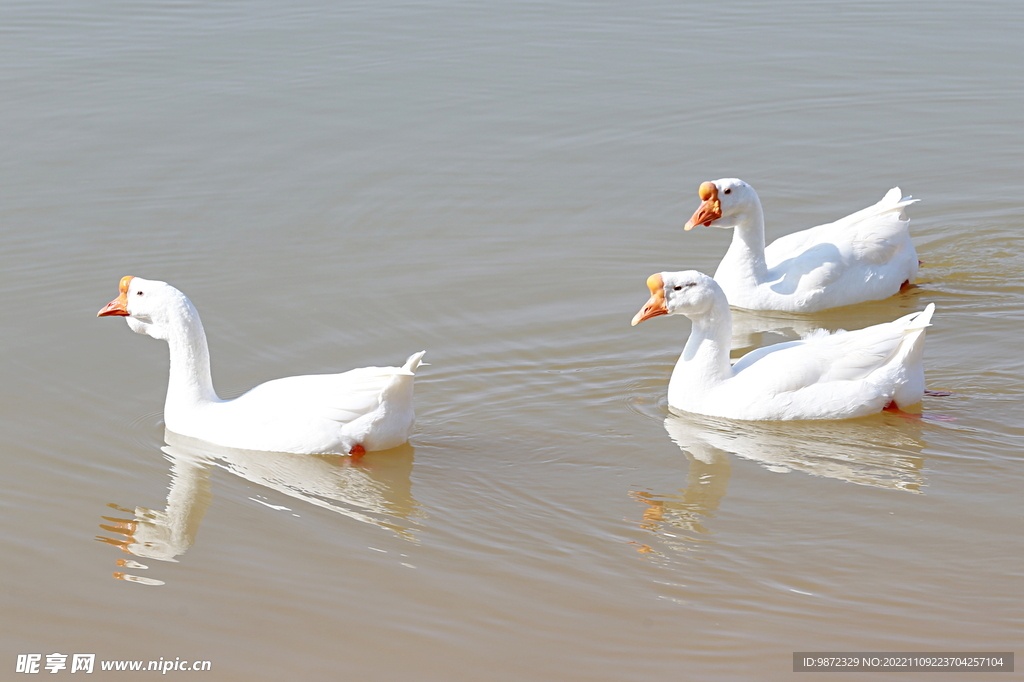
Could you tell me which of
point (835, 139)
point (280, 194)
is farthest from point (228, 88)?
point (835, 139)

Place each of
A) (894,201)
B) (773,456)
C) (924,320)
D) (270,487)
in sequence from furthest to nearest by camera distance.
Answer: (894,201) < (924,320) < (773,456) < (270,487)

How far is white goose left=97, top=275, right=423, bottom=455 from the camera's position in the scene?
7629mm

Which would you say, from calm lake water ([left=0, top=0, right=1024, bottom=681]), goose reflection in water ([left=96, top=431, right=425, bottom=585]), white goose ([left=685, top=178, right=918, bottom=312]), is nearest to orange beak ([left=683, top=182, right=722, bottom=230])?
white goose ([left=685, top=178, right=918, bottom=312])

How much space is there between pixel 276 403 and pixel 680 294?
9.67ft

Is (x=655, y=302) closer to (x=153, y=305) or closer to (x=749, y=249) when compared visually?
(x=749, y=249)

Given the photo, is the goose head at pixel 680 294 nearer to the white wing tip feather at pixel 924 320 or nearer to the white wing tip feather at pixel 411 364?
the white wing tip feather at pixel 924 320

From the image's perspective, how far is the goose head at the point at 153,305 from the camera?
26.4 ft

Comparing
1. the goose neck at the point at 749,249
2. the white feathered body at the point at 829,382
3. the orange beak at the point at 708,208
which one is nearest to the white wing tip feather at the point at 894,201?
the goose neck at the point at 749,249

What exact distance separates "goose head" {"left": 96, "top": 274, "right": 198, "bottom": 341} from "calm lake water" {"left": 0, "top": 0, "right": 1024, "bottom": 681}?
0.74 m

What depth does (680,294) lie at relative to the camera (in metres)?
8.58

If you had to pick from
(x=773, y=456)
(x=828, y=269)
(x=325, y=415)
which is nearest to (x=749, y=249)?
(x=828, y=269)

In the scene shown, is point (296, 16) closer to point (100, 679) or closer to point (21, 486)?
point (21, 486)

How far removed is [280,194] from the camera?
12.4m

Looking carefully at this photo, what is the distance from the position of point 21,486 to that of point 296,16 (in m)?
11.8
